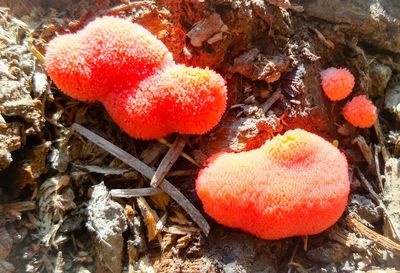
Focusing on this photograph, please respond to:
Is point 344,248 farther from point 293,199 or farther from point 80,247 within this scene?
point 80,247

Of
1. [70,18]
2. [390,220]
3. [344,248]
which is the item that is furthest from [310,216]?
[70,18]

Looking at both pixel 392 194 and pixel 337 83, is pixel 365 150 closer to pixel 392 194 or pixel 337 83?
pixel 392 194

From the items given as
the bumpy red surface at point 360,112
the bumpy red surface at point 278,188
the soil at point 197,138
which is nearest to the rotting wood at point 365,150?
the soil at point 197,138

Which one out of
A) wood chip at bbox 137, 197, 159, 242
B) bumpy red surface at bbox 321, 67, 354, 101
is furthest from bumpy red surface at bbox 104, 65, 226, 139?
bumpy red surface at bbox 321, 67, 354, 101

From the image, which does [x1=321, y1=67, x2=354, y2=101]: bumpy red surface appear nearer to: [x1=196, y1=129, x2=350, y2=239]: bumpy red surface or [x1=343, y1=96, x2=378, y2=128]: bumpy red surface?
[x1=343, y1=96, x2=378, y2=128]: bumpy red surface

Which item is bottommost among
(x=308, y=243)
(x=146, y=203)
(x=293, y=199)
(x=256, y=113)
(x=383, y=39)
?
(x=308, y=243)

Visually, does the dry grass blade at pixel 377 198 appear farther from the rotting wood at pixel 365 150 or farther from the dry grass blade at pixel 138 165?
the dry grass blade at pixel 138 165

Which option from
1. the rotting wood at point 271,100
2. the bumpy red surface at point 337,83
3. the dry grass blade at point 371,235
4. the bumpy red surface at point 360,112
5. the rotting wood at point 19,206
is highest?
the bumpy red surface at point 337,83
